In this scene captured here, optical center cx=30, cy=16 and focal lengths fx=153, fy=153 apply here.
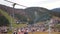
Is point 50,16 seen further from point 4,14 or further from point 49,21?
point 4,14

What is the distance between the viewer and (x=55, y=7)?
4.61m

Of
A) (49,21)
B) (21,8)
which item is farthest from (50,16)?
(21,8)

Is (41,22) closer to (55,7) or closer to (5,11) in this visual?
(55,7)

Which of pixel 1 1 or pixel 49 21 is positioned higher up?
pixel 1 1

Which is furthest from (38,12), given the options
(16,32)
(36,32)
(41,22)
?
(16,32)

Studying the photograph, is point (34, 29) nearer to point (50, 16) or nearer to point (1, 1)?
point (50, 16)

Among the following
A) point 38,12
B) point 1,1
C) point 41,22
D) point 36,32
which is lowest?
point 36,32

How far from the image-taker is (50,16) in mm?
4535

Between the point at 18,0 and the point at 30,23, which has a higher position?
the point at 18,0

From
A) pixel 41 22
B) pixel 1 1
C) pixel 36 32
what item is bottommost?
pixel 36 32

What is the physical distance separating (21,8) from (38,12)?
1.70 ft

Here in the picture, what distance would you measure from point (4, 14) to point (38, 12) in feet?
3.28

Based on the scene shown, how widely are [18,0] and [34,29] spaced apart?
3.23 feet

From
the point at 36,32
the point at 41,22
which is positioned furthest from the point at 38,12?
the point at 36,32
